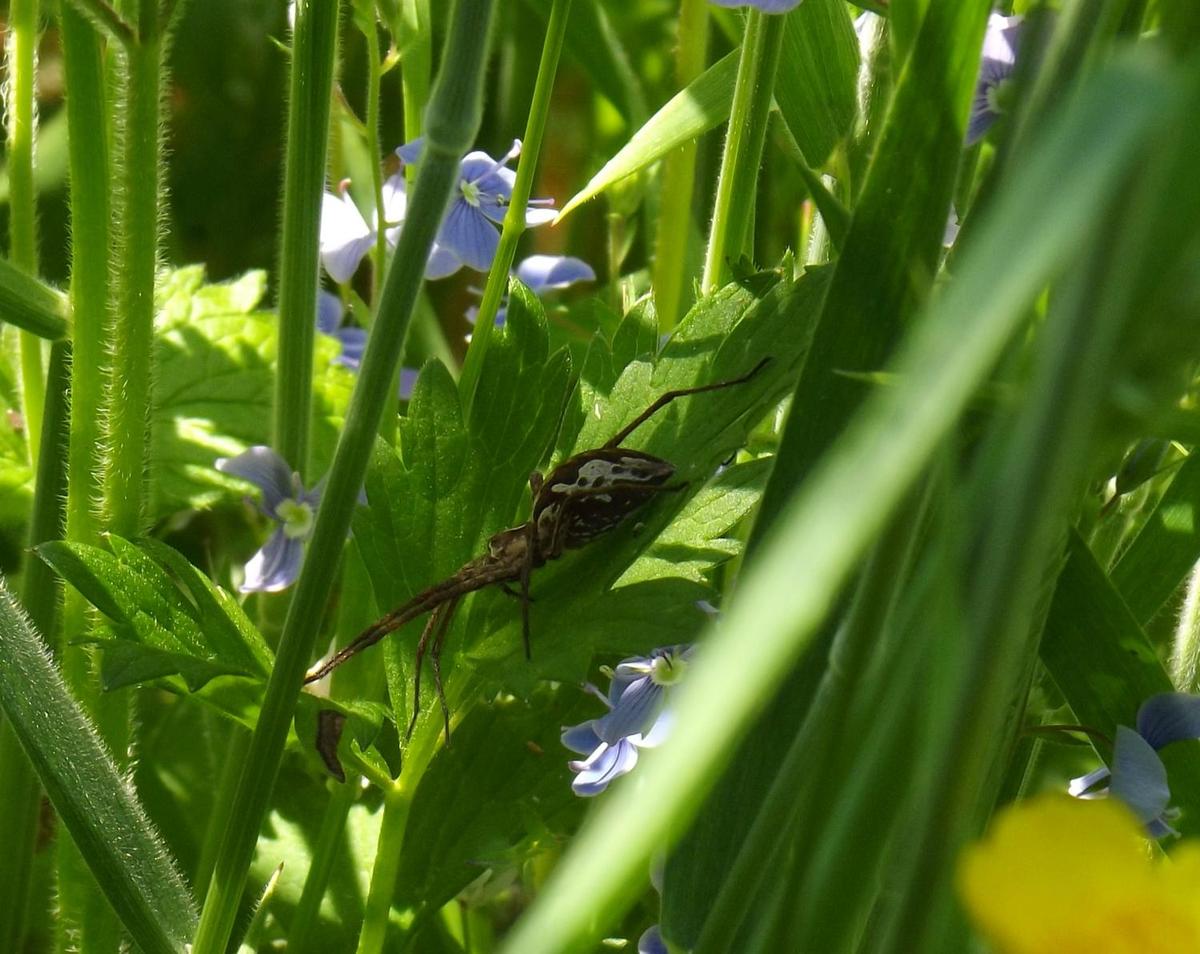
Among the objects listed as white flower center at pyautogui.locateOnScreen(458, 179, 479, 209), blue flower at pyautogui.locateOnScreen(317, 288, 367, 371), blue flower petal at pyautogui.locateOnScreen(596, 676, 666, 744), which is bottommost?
blue flower petal at pyautogui.locateOnScreen(596, 676, 666, 744)

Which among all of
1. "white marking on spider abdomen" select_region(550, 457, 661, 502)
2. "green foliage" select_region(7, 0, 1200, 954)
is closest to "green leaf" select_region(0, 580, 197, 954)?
"green foliage" select_region(7, 0, 1200, 954)

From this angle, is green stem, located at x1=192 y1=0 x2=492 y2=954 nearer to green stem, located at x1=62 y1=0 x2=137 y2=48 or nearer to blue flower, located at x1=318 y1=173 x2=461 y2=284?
green stem, located at x1=62 y1=0 x2=137 y2=48

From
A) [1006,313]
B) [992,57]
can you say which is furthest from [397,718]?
[1006,313]

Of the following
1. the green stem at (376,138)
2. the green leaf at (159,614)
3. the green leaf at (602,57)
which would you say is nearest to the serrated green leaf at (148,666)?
the green leaf at (159,614)

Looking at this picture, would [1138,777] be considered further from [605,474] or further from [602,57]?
[602,57]

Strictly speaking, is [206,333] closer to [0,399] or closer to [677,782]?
[0,399]

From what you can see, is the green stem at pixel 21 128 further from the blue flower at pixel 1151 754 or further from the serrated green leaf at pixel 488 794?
the blue flower at pixel 1151 754
